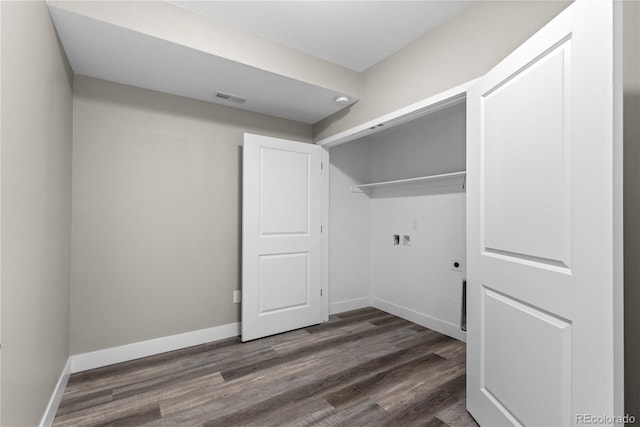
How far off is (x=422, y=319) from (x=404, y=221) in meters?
1.10

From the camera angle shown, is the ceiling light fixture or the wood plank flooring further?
the ceiling light fixture

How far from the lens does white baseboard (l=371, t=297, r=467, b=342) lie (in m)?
2.91

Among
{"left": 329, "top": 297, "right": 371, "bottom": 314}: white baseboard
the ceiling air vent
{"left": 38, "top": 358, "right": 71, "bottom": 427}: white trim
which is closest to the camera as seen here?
{"left": 38, "top": 358, "right": 71, "bottom": 427}: white trim

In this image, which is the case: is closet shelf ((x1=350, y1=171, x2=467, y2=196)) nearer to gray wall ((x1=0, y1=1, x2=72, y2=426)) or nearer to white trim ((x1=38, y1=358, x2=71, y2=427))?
gray wall ((x1=0, y1=1, x2=72, y2=426))

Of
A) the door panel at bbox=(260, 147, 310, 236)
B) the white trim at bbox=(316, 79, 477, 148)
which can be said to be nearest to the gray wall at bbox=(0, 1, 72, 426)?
the door panel at bbox=(260, 147, 310, 236)

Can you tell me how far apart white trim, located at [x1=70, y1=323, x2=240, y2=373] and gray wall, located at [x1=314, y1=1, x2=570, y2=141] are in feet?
8.09

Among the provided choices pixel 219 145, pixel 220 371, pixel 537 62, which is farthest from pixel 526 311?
pixel 219 145

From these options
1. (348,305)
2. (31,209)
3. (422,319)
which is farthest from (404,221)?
(31,209)

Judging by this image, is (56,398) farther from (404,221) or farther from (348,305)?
(404,221)

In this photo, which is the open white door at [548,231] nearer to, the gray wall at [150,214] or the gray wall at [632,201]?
the gray wall at [632,201]

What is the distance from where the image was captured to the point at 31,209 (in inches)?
53.8

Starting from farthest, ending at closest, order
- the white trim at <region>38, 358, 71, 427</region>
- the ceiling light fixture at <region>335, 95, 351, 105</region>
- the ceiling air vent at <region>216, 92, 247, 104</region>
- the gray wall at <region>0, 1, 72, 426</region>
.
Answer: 1. the ceiling light fixture at <region>335, 95, 351, 105</region>
2. the ceiling air vent at <region>216, 92, 247, 104</region>
3. the white trim at <region>38, 358, 71, 427</region>
4. the gray wall at <region>0, 1, 72, 426</region>

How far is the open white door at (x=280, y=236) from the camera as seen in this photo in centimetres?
292

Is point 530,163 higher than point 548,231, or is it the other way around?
point 530,163
